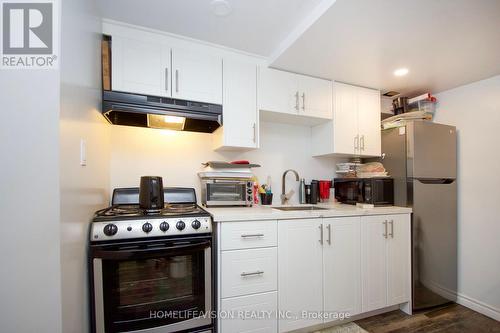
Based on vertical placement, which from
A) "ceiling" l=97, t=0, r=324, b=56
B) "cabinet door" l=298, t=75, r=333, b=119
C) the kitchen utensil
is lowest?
Answer: the kitchen utensil

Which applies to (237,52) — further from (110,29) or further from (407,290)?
(407,290)

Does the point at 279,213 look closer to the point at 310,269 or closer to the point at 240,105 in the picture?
the point at 310,269

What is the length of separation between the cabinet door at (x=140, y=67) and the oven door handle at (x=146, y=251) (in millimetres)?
1069

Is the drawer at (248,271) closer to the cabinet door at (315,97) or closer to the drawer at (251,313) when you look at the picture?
the drawer at (251,313)

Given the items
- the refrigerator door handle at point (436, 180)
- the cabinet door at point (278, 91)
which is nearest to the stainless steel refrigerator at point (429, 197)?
the refrigerator door handle at point (436, 180)

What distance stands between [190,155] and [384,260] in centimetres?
198

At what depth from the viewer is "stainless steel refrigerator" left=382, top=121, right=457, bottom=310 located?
2.00 m

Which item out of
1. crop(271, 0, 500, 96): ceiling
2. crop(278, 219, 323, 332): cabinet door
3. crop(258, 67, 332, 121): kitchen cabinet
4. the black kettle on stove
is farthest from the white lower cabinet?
crop(271, 0, 500, 96): ceiling

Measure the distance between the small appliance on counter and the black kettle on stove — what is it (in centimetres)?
43

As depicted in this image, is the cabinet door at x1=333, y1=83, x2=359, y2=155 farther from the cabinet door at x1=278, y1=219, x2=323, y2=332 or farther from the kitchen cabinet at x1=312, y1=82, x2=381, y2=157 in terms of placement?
the cabinet door at x1=278, y1=219, x2=323, y2=332

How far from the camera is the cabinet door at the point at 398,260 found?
1.92 metres

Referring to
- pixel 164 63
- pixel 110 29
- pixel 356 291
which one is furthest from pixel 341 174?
pixel 110 29

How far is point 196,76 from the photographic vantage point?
5.62ft

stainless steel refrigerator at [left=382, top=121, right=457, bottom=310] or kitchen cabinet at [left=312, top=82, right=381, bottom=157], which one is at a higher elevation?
kitchen cabinet at [left=312, top=82, right=381, bottom=157]
